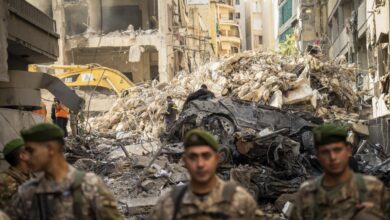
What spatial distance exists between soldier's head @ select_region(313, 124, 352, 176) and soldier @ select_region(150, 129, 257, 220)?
0.51 m

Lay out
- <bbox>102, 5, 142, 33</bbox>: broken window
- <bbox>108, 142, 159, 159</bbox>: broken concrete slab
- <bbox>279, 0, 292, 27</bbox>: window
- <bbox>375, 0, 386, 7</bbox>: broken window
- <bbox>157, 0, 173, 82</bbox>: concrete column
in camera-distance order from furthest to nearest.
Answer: <bbox>279, 0, 292, 27</bbox>: window → <bbox>102, 5, 142, 33</bbox>: broken window → <bbox>157, 0, 173, 82</bbox>: concrete column → <bbox>375, 0, 386, 7</bbox>: broken window → <bbox>108, 142, 159, 159</bbox>: broken concrete slab

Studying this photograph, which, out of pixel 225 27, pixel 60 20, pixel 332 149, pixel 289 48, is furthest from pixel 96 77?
pixel 225 27

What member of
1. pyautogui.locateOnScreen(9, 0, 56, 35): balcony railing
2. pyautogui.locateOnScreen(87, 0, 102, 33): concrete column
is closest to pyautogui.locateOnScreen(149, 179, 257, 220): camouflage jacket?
pyautogui.locateOnScreen(9, 0, 56, 35): balcony railing

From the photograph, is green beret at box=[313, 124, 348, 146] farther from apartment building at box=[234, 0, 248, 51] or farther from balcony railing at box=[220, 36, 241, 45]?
apartment building at box=[234, 0, 248, 51]

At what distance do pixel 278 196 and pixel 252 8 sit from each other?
71.1 meters

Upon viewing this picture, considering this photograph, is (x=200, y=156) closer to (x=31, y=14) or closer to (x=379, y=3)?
(x=31, y=14)

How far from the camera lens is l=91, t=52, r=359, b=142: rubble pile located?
68.8 feet

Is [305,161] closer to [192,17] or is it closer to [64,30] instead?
[64,30]

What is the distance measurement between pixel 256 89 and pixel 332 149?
17380mm

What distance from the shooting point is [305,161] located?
533 inches

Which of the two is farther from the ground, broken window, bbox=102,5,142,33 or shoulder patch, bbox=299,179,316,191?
broken window, bbox=102,5,142,33

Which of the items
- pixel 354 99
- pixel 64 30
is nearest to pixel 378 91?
pixel 354 99

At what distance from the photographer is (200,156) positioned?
12.5 feet

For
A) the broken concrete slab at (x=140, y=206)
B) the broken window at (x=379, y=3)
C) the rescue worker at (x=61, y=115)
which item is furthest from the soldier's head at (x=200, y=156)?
the rescue worker at (x=61, y=115)
